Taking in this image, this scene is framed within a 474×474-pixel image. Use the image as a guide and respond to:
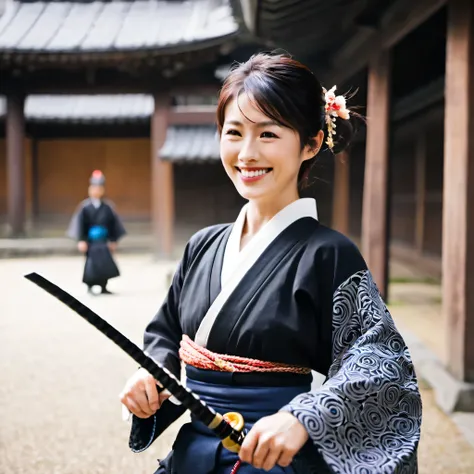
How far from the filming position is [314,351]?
127cm

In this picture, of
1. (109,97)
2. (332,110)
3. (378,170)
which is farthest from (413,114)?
(109,97)

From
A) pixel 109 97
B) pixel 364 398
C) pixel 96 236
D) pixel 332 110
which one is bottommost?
pixel 96 236

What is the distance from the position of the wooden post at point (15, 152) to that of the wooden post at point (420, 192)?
7599 mm

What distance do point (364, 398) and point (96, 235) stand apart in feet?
22.7

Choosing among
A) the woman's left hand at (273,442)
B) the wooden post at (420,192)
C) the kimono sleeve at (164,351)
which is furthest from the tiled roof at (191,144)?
the woman's left hand at (273,442)

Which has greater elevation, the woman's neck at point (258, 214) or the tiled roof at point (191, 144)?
the tiled roof at point (191, 144)

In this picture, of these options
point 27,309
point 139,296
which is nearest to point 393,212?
point 139,296

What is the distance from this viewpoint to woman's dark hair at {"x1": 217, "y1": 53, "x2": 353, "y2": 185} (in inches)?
49.4

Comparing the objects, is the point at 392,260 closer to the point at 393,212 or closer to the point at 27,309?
the point at 393,212

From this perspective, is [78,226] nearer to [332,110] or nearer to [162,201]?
[162,201]

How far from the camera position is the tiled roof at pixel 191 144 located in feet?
34.9

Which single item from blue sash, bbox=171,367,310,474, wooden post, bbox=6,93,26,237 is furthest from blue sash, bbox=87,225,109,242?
blue sash, bbox=171,367,310,474

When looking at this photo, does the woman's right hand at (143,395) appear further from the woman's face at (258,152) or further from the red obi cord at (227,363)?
the woman's face at (258,152)

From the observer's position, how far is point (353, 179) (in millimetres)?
12812
